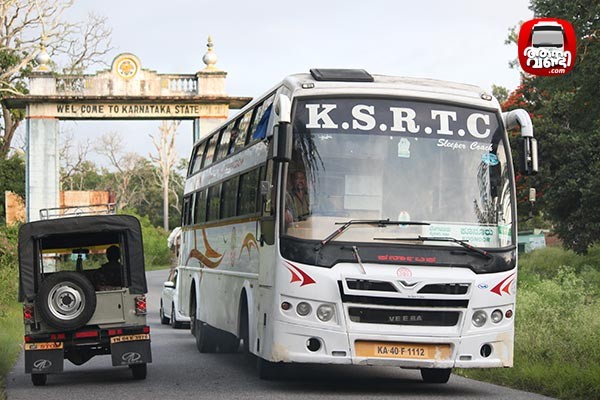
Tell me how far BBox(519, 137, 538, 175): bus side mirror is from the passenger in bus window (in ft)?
7.76

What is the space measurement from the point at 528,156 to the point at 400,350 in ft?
8.36

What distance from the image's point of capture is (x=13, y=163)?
56.5m

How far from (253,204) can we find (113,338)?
2.34 metres

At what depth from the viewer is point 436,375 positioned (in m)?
14.3

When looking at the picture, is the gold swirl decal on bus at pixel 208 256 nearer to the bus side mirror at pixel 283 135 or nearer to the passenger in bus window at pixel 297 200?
the passenger in bus window at pixel 297 200

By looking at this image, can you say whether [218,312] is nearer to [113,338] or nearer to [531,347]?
[113,338]

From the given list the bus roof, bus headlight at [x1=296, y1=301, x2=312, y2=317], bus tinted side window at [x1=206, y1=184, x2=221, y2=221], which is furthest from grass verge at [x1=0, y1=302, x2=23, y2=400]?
the bus roof

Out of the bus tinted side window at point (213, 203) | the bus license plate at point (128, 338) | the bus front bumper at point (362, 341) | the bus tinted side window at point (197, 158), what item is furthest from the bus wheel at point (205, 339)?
the bus front bumper at point (362, 341)

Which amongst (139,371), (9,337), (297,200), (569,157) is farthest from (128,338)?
(569,157)

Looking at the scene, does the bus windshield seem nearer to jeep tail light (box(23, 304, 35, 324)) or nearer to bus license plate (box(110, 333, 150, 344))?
bus license plate (box(110, 333, 150, 344))

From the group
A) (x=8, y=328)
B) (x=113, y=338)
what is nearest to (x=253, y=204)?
(x=113, y=338)

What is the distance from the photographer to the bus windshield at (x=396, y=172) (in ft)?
41.0

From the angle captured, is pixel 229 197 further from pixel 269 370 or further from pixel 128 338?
pixel 269 370

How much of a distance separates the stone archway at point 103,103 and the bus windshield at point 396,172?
100 ft
